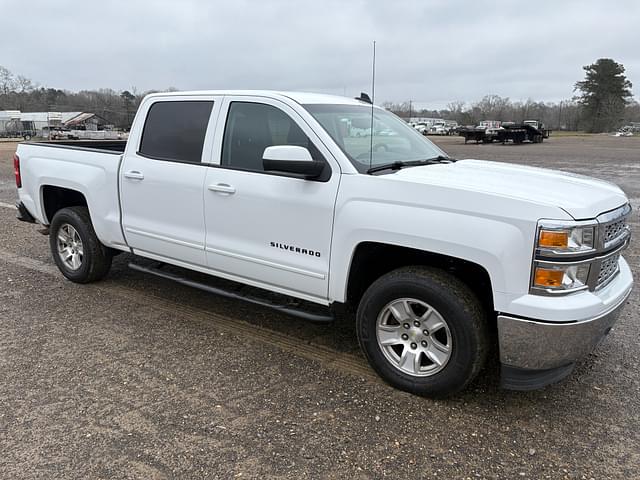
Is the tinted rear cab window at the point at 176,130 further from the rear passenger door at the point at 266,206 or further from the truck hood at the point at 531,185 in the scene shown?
the truck hood at the point at 531,185

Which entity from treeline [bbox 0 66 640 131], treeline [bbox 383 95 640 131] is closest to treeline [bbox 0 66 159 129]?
treeline [bbox 0 66 640 131]

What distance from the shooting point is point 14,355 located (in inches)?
157

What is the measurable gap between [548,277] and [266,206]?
1.93m

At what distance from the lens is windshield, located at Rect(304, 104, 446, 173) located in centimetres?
375

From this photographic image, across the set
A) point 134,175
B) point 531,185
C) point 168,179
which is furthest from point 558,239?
point 134,175

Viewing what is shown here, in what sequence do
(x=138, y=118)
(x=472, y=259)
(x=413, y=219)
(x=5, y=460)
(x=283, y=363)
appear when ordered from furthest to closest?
(x=138, y=118) → (x=283, y=363) → (x=413, y=219) → (x=472, y=259) → (x=5, y=460)

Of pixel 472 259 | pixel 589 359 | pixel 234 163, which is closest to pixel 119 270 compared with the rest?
pixel 234 163

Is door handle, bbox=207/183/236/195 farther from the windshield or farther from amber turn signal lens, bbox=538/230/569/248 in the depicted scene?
amber turn signal lens, bbox=538/230/569/248

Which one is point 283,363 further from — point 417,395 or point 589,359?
point 589,359

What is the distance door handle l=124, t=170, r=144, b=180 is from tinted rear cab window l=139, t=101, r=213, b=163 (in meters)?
0.18

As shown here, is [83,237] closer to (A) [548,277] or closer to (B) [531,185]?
(B) [531,185]

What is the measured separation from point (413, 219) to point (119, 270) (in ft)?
13.5

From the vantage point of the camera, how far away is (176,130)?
4.50 metres

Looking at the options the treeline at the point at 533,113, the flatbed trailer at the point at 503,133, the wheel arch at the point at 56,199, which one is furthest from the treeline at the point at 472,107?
the wheel arch at the point at 56,199
